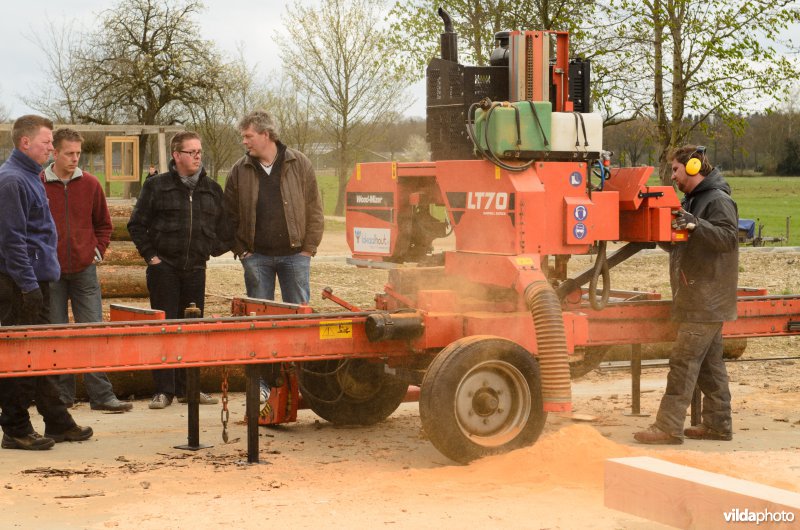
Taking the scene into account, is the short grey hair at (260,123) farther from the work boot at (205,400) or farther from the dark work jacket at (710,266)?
the dark work jacket at (710,266)

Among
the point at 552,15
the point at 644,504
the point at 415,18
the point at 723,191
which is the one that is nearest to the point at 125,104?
the point at 415,18

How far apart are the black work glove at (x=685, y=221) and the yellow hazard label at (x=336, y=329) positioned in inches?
88.9

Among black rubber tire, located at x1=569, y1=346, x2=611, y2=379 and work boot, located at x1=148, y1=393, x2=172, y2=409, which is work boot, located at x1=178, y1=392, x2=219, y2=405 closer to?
work boot, located at x1=148, y1=393, x2=172, y2=409

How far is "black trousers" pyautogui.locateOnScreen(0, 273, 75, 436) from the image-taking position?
23.0ft

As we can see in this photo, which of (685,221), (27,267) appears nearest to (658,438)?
(685,221)

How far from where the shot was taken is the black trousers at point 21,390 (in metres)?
7.02

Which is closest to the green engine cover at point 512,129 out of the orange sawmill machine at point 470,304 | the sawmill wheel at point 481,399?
the orange sawmill machine at point 470,304

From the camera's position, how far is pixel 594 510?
222 inches

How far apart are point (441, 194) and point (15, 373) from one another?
3.12m

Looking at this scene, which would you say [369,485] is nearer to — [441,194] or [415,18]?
[441,194]

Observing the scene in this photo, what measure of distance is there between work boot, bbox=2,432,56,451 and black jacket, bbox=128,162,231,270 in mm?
1913

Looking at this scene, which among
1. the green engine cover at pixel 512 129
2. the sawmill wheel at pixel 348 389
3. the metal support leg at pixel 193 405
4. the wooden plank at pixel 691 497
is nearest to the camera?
the wooden plank at pixel 691 497

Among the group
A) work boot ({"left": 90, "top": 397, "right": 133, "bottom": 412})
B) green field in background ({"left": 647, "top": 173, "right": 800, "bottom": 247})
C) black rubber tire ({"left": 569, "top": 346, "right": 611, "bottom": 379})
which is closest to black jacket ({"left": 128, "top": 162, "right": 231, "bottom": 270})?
work boot ({"left": 90, "top": 397, "right": 133, "bottom": 412})

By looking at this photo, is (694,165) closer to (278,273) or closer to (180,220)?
(278,273)
